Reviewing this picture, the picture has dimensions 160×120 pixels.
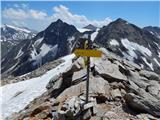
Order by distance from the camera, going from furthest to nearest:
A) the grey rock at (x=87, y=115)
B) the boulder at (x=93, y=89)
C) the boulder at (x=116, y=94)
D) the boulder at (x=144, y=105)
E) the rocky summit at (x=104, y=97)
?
the boulder at (x=116, y=94) < the boulder at (x=93, y=89) < the boulder at (x=144, y=105) < the rocky summit at (x=104, y=97) < the grey rock at (x=87, y=115)

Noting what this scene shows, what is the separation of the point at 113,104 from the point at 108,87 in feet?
8.45

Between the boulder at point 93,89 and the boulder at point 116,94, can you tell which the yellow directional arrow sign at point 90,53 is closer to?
the boulder at point 93,89

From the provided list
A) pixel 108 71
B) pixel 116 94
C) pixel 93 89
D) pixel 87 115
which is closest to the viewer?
pixel 87 115

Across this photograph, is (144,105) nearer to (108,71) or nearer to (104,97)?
(104,97)

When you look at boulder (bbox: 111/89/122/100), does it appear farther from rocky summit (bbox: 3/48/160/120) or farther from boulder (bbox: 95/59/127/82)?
boulder (bbox: 95/59/127/82)

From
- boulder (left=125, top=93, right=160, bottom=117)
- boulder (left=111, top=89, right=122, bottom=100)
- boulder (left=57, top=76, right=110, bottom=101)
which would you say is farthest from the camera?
boulder (left=111, top=89, right=122, bottom=100)

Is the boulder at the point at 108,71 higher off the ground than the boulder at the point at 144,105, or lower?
higher

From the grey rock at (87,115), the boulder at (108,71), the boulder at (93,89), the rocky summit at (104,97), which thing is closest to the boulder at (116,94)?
the rocky summit at (104,97)

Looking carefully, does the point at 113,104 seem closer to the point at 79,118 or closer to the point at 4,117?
the point at 79,118

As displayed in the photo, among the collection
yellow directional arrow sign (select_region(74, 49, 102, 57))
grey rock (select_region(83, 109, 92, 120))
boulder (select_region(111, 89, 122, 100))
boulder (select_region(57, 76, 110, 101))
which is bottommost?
grey rock (select_region(83, 109, 92, 120))

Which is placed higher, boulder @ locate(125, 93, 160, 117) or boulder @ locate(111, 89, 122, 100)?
boulder @ locate(111, 89, 122, 100)

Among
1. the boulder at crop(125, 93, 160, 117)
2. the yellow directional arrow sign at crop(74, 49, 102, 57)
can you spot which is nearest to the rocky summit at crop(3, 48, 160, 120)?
the boulder at crop(125, 93, 160, 117)

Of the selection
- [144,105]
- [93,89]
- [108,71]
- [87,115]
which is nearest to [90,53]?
[87,115]

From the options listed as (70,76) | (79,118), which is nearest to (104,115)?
(79,118)
